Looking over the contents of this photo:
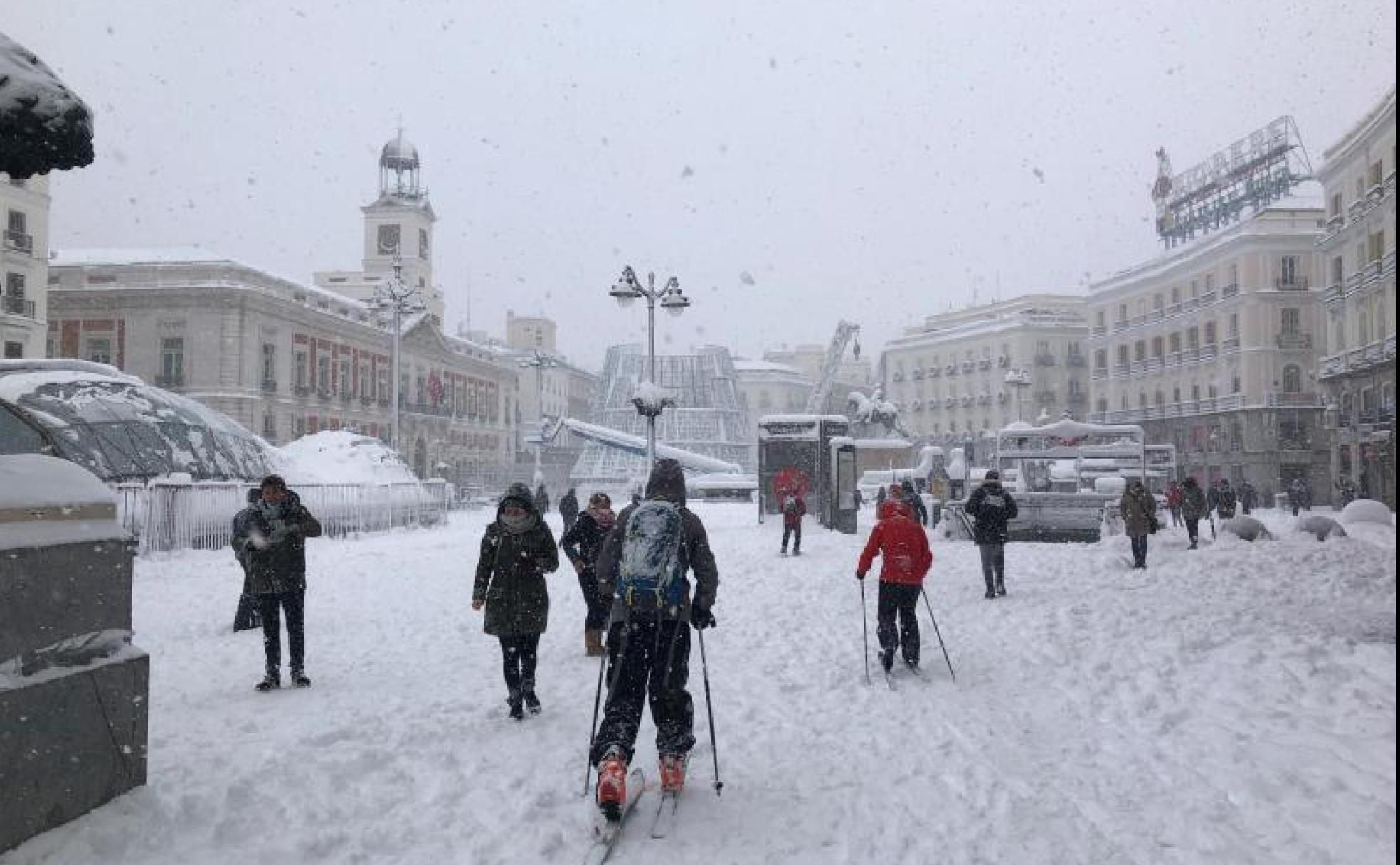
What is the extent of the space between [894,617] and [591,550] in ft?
8.53

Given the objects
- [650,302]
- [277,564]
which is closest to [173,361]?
[650,302]

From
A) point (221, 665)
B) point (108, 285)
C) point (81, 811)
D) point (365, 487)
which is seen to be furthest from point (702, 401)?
point (81, 811)

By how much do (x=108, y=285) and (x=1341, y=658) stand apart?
54.0m

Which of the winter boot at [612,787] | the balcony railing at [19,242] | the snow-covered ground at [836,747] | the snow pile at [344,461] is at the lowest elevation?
the snow-covered ground at [836,747]

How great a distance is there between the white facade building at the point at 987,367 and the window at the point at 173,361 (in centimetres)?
5048

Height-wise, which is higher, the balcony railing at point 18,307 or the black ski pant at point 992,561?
the balcony railing at point 18,307

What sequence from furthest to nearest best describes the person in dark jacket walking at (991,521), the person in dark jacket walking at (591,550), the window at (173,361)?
the window at (173,361) → the person in dark jacket walking at (991,521) → the person in dark jacket walking at (591,550)

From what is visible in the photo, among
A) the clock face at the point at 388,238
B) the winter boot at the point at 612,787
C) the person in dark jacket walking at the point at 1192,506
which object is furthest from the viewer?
the clock face at the point at 388,238

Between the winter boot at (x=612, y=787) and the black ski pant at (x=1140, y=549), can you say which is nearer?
the winter boot at (x=612, y=787)

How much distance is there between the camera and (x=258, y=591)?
6887 millimetres

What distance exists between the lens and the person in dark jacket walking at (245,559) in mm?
7234

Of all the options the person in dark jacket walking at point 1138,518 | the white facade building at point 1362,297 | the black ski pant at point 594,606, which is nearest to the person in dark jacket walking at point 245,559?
the black ski pant at point 594,606

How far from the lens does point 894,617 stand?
7.82 meters

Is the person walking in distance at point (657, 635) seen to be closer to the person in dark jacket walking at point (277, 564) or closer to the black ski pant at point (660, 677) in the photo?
the black ski pant at point (660, 677)
